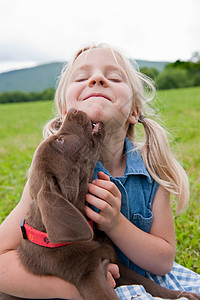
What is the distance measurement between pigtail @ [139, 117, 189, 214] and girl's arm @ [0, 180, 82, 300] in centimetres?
122

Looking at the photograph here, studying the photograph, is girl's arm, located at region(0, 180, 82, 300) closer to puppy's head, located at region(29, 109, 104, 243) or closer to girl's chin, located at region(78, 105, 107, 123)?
puppy's head, located at region(29, 109, 104, 243)

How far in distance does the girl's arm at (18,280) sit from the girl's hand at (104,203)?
47 centimetres

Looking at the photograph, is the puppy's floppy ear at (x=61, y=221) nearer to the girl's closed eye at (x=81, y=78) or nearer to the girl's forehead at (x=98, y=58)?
the girl's closed eye at (x=81, y=78)

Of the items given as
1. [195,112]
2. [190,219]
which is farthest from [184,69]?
[190,219]

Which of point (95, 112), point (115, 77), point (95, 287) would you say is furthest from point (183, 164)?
point (95, 287)

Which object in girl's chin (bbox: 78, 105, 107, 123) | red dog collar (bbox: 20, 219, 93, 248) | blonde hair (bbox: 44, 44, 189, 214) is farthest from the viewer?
blonde hair (bbox: 44, 44, 189, 214)

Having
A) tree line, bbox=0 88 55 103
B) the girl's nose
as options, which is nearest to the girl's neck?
the girl's nose

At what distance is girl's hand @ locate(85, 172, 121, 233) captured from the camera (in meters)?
2.28

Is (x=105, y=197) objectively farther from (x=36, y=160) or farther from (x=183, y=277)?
(x=183, y=277)

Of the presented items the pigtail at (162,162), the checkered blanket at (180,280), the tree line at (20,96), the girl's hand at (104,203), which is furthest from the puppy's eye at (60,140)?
→ the tree line at (20,96)

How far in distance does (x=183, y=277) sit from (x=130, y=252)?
2.38ft

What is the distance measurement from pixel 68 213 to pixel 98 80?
1251 millimetres

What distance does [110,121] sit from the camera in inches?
106

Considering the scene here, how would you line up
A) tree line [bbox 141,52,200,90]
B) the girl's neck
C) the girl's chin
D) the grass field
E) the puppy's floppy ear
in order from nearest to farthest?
the puppy's floppy ear → the girl's chin → the girl's neck → the grass field → tree line [bbox 141,52,200,90]
